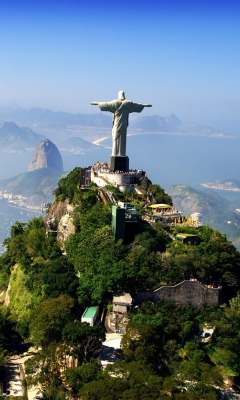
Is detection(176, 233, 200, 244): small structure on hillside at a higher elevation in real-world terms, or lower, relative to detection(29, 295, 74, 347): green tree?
Answer: higher

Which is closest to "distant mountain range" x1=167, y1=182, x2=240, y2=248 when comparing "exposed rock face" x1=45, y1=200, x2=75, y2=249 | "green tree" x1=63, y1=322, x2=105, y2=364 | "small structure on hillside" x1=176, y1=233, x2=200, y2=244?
"exposed rock face" x1=45, y1=200, x2=75, y2=249

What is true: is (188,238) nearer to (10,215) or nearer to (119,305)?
(119,305)

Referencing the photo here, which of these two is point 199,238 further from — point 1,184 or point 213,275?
point 1,184

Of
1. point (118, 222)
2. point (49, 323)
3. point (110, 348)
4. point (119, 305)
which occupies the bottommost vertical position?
point (110, 348)

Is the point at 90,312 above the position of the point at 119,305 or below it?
below

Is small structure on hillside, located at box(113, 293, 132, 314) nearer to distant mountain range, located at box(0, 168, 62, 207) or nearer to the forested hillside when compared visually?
the forested hillside

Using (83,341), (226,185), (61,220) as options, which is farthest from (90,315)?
(226,185)
